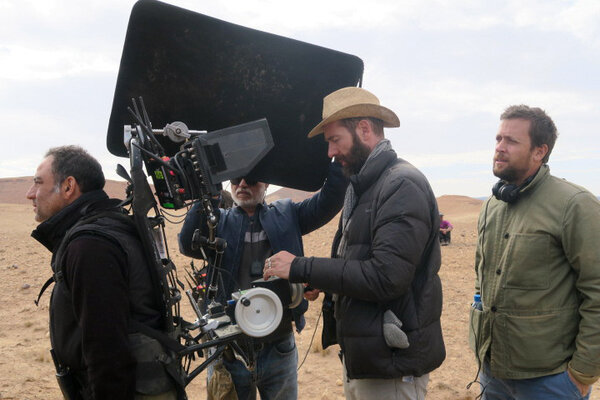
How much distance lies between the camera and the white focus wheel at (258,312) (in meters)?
2.21

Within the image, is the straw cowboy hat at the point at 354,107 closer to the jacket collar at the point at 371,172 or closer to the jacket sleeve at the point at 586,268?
the jacket collar at the point at 371,172

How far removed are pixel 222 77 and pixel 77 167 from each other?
1.00 metres

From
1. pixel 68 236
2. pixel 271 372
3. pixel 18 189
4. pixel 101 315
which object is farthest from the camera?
pixel 18 189

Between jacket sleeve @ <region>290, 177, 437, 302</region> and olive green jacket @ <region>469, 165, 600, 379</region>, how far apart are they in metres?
0.75

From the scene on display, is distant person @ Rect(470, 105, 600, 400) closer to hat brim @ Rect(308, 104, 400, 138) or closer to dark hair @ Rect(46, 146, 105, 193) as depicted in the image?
hat brim @ Rect(308, 104, 400, 138)

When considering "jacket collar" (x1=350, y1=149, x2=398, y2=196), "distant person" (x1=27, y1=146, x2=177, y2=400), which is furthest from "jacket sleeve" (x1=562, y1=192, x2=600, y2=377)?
"distant person" (x1=27, y1=146, x2=177, y2=400)

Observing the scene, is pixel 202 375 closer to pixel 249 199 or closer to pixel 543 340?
pixel 249 199

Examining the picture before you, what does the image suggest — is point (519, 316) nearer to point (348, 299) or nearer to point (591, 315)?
point (591, 315)

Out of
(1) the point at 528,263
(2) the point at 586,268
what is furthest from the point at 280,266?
(2) the point at 586,268

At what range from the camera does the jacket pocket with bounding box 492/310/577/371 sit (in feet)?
8.29

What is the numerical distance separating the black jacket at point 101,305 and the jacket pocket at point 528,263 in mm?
2042

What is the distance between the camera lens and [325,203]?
341cm

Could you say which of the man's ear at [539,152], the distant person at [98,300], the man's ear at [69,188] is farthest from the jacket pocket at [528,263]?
the man's ear at [69,188]

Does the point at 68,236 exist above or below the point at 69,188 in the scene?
below
